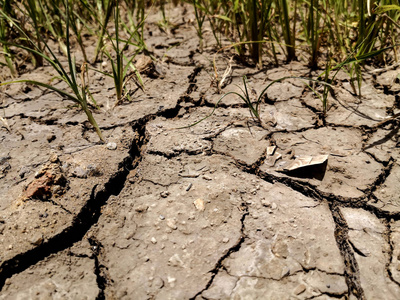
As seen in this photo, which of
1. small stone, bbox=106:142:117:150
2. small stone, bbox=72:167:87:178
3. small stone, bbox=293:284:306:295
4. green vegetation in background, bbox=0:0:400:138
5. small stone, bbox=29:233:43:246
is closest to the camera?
small stone, bbox=293:284:306:295

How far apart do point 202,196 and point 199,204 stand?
41mm

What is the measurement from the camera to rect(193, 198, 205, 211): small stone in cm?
125

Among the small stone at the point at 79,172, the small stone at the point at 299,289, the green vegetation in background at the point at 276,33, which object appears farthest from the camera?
the green vegetation in background at the point at 276,33

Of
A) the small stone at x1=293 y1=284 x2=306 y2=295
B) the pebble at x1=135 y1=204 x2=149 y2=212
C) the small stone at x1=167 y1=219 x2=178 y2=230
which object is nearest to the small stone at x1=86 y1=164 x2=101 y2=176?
the pebble at x1=135 y1=204 x2=149 y2=212

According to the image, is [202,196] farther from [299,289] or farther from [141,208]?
[299,289]

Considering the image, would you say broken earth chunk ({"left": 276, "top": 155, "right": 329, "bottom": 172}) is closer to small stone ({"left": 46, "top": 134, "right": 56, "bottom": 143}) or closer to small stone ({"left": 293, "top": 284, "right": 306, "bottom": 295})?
small stone ({"left": 293, "top": 284, "right": 306, "bottom": 295})

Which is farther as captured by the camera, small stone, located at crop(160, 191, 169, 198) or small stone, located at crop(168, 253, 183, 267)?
small stone, located at crop(160, 191, 169, 198)

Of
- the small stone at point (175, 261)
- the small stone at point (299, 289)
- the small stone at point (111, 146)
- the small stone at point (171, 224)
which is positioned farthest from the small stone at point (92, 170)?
the small stone at point (299, 289)

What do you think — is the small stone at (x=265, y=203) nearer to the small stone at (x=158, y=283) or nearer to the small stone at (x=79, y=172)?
the small stone at (x=158, y=283)

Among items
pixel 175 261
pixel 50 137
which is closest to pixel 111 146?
pixel 50 137

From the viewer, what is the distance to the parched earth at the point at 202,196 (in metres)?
1.06

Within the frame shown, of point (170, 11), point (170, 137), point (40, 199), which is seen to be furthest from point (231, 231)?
point (170, 11)

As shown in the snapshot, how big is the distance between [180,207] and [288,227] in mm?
392

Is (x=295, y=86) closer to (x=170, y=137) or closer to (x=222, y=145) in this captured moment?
Result: (x=222, y=145)
